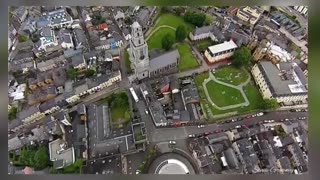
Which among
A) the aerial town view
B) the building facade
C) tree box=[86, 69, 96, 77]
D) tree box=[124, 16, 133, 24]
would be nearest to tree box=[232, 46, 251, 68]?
the aerial town view

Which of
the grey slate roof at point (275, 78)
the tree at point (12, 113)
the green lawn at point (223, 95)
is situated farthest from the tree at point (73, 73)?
the grey slate roof at point (275, 78)

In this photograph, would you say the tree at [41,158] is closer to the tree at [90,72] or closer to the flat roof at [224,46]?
the tree at [90,72]

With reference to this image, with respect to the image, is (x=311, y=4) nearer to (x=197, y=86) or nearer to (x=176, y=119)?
(x=197, y=86)

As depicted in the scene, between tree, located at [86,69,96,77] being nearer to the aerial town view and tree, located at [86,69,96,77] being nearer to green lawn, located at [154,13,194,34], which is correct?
the aerial town view

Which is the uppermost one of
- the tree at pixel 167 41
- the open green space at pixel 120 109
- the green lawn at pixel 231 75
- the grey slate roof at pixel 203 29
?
the grey slate roof at pixel 203 29

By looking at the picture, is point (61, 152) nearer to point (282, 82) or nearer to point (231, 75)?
point (231, 75)

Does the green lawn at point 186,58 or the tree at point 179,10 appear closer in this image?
the tree at point 179,10

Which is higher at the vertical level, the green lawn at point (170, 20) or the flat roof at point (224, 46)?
the green lawn at point (170, 20)

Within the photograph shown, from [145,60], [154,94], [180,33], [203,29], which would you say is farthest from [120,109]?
[203,29]
